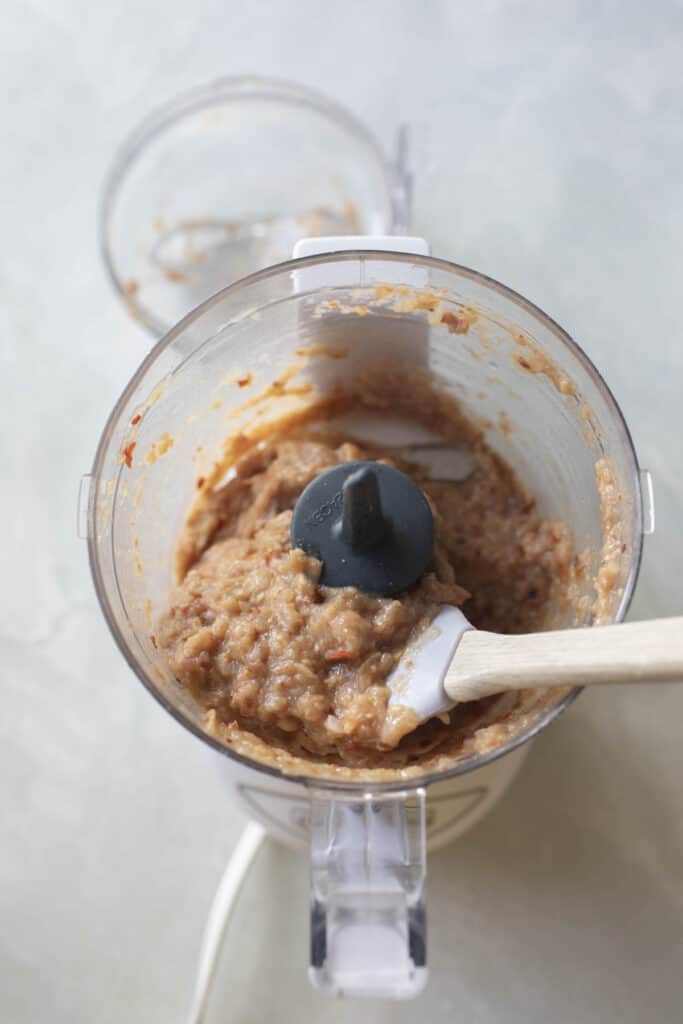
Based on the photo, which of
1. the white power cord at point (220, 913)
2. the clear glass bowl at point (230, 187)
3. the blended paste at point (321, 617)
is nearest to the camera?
the blended paste at point (321, 617)

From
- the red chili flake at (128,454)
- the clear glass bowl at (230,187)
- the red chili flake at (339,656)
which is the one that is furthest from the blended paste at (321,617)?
the clear glass bowl at (230,187)

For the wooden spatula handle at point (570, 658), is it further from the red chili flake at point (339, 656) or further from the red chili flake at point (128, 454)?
the red chili flake at point (128, 454)

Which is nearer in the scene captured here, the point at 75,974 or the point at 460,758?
the point at 460,758

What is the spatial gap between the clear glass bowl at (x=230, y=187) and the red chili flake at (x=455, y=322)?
43 cm


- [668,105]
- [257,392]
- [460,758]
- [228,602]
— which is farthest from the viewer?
[668,105]

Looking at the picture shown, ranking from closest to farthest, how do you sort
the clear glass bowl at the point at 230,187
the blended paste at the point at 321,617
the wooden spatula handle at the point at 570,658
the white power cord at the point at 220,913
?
the wooden spatula handle at the point at 570,658
the blended paste at the point at 321,617
the white power cord at the point at 220,913
the clear glass bowl at the point at 230,187

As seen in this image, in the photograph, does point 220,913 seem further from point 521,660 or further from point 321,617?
point 521,660

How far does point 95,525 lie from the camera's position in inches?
31.1

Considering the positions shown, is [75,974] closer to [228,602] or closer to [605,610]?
[228,602]

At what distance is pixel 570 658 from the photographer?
0.69 metres

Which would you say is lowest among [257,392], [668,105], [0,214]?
[257,392]

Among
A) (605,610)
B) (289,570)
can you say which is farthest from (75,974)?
(605,610)

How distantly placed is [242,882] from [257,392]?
52 centimetres

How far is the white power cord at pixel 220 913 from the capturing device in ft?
3.45
